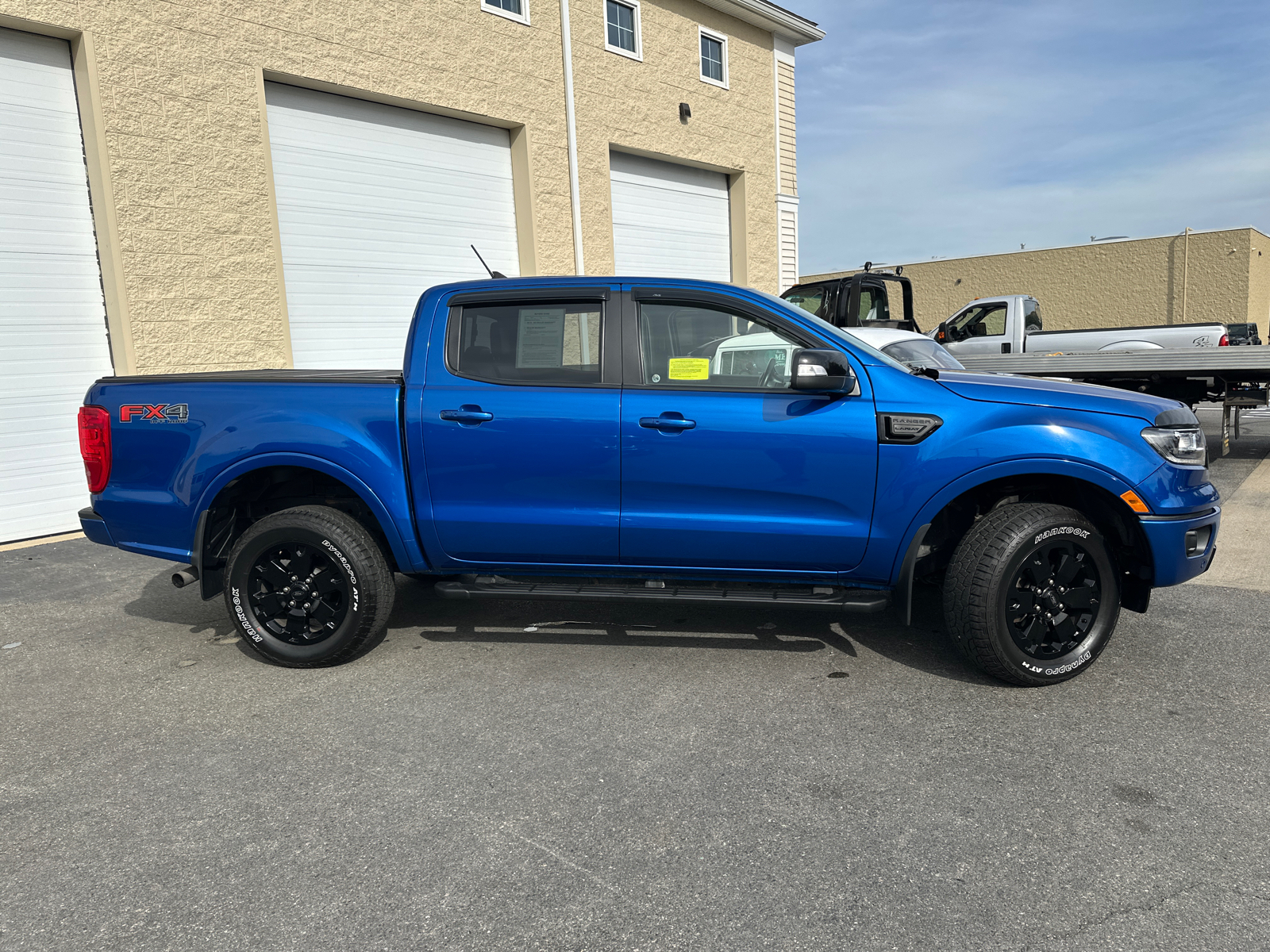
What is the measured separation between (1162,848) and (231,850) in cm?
289

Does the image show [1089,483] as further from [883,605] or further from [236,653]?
[236,653]

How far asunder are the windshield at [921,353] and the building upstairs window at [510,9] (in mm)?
6775

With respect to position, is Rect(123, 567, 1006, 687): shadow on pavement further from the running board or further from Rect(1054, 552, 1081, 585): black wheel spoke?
Rect(1054, 552, 1081, 585): black wheel spoke

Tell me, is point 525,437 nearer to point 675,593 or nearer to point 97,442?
point 675,593

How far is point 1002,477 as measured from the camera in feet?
12.2

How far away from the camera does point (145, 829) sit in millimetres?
2824

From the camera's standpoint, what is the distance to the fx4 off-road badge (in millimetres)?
4133

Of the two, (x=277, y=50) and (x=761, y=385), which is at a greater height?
(x=277, y=50)

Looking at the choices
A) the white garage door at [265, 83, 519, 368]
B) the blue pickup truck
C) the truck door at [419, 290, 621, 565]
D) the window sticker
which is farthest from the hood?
the white garage door at [265, 83, 519, 368]

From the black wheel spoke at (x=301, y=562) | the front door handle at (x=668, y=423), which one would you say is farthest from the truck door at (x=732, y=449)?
the black wheel spoke at (x=301, y=562)

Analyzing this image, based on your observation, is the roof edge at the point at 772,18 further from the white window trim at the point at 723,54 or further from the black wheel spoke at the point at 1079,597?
the black wheel spoke at the point at 1079,597

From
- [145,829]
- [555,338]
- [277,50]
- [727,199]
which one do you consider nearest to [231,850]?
[145,829]

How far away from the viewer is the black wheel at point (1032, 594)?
3.62m

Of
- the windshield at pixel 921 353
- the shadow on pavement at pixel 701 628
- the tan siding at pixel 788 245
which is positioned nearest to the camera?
the shadow on pavement at pixel 701 628
